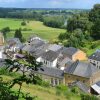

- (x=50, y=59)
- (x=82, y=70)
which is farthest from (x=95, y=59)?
(x=82, y=70)

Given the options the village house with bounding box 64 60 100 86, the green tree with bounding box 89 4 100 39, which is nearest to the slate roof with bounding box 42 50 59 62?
the village house with bounding box 64 60 100 86

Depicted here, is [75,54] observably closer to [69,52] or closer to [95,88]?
[69,52]

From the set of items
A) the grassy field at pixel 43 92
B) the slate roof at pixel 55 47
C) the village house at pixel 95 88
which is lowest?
the slate roof at pixel 55 47

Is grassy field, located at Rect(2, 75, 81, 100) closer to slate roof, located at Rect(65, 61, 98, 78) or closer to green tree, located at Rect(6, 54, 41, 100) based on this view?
green tree, located at Rect(6, 54, 41, 100)

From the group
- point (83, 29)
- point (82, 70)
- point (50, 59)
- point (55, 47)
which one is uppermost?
A: point (82, 70)

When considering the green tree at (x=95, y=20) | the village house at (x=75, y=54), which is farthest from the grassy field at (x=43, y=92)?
the green tree at (x=95, y=20)

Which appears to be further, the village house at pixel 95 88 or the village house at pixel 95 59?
the village house at pixel 95 59

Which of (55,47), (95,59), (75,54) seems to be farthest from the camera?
(55,47)

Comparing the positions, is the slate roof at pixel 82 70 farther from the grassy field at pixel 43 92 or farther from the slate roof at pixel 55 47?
the slate roof at pixel 55 47
